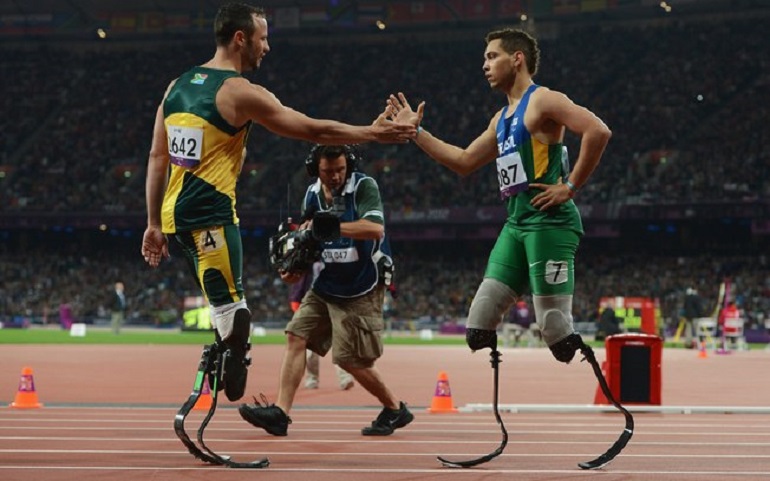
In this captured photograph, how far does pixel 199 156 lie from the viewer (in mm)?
6793

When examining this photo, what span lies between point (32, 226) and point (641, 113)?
29.5m

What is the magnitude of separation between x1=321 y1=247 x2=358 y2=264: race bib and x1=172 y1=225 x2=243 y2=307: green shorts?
242 centimetres

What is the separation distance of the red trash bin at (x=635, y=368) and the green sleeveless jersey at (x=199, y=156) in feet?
20.9

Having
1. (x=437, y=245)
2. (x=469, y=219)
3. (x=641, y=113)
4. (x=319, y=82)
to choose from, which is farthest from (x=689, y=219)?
(x=319, y=82)

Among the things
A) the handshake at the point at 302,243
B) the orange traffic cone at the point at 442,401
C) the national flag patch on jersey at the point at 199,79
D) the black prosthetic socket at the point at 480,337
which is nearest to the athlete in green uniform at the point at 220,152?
the national flag patch on jersey at the point at 199,79

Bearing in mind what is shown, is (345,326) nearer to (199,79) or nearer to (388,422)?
(388,422)

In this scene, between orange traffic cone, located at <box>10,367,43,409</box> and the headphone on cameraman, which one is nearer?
the headphone on cameraman

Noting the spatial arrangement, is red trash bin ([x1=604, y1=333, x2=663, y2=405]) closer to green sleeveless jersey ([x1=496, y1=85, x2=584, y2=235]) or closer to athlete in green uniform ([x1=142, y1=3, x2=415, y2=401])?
green sleeveless jersey ([x1=496, y1=85, x2=584, y2=235])

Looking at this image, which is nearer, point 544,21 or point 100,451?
point 100,451

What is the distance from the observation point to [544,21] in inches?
2285

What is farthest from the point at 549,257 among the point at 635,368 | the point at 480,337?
the point at 635,368

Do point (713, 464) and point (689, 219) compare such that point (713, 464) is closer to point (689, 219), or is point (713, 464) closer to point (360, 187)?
point (360, 187)

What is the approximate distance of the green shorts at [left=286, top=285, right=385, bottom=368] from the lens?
931 centimetres

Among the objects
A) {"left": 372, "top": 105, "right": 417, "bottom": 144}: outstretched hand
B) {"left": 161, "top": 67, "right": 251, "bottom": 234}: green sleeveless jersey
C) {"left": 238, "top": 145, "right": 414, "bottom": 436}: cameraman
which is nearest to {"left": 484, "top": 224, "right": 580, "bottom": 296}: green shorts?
{"left": 372, "top": 105, "right": 417, "bottom": 144}: outstretched hand
